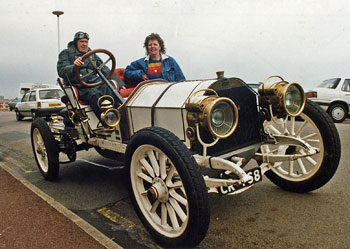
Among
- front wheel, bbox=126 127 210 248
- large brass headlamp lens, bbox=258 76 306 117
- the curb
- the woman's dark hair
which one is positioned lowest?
the curb

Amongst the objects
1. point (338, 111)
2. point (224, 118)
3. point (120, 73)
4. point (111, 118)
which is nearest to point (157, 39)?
point (120, 73)

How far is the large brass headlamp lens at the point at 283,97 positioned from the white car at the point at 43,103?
1238 centimetres

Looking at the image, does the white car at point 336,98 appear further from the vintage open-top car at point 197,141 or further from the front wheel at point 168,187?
the front wheel at point 168,187

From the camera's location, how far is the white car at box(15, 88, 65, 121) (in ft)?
46.1

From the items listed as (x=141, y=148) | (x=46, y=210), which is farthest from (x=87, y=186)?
(x=141, y=148)

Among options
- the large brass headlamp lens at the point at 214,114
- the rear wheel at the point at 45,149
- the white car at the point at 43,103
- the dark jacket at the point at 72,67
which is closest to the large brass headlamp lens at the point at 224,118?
the large brass headlamp lens at the point at 214,114

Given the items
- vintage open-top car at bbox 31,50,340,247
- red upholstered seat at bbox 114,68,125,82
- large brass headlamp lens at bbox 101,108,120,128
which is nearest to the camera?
vintage open-top car at bbox 31,50,340,247

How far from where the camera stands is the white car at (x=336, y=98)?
438 inches

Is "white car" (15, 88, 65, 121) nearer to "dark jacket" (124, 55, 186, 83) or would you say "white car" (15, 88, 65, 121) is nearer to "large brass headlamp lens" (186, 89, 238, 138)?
"dark jacket" (124, 55, 186, 83)

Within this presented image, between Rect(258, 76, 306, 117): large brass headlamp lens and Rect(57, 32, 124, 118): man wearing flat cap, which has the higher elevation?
Rect(57, 32, 124, 118): man wearing flat cap

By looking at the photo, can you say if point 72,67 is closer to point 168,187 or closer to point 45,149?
point 45,149

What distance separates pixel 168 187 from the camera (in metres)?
2.38

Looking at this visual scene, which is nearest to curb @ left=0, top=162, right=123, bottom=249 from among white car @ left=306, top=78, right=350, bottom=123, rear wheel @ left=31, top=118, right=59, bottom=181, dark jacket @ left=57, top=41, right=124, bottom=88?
rear wheel @ left=31, top=118, right=59, bottom=181

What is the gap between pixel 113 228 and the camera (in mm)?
2830
